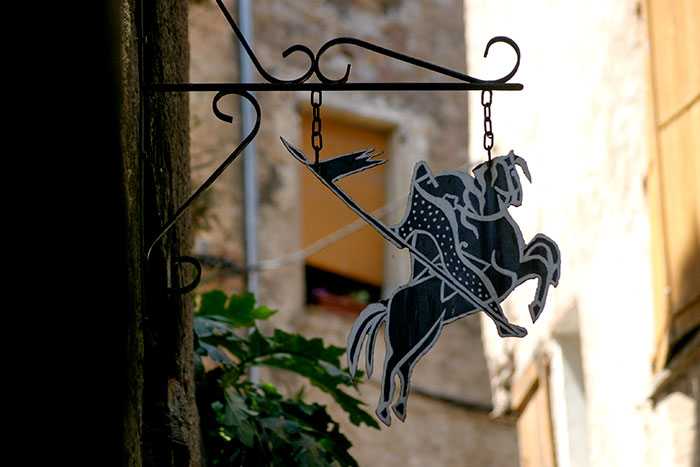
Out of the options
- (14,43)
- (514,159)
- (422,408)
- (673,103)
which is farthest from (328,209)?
(14,43)

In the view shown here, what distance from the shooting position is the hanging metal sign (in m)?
3.59

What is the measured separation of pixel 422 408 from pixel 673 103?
5.67m

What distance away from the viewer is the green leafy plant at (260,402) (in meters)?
4.41

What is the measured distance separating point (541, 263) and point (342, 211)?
307 inches

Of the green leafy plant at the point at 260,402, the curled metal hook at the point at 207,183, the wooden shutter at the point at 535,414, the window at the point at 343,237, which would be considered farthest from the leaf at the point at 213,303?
the window at the point at 343,237

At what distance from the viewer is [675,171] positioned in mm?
5719

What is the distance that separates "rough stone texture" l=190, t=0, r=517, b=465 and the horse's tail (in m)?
6.16

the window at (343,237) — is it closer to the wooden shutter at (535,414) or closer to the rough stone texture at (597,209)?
the rough stone texture at (597,209)

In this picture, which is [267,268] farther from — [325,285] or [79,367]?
[79,367]

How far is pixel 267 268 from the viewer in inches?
420

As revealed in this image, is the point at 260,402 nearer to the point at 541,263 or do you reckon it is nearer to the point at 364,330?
the point at 364,330

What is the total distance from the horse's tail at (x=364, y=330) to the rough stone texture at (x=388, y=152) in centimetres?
616

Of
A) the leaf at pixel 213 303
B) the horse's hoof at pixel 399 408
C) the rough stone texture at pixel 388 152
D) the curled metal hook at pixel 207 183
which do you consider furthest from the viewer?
the rough stone texture at pixel 388 152

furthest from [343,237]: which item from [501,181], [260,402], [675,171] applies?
[501,181]
